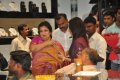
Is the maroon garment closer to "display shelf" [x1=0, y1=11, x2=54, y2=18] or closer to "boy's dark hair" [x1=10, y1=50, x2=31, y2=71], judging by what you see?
"boy's dark hair" [x1=10, y1=50, x2=31, y2=71]

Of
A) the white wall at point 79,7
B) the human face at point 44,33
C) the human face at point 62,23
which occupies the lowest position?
the human face at point 44,33

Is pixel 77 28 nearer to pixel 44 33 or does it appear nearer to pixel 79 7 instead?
pixel 44 33

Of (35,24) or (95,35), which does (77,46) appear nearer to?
(95,35)

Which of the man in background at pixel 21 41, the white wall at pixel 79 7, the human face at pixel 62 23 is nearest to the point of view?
the human face at pixel 62 23

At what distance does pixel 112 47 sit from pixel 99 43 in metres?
0.27

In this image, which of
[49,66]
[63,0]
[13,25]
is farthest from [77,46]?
[63,0]

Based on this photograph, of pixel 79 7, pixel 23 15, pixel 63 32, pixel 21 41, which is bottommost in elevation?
pixel 21 41

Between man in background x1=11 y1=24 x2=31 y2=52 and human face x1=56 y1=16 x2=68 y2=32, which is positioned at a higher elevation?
human face x1=56 y1=16 x2=68 y2=32

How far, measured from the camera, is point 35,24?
724cm

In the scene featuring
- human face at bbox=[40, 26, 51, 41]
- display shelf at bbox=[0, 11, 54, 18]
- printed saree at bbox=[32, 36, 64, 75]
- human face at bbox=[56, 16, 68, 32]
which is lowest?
printed saree at bbox=[32, 36, 64, 75]

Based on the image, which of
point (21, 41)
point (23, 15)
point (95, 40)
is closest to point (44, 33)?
point (95, 40)

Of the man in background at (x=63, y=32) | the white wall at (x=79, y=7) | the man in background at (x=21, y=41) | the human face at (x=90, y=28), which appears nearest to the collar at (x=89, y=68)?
the human face at (x=90, y=28)

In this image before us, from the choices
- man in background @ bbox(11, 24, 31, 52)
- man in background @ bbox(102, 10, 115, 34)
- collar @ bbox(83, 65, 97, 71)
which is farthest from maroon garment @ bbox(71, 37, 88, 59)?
man in background @ bbox(11, 24, 31, 52)

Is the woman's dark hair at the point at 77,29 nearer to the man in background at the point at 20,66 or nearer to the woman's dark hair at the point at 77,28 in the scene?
the woman's dark hair at the point at 77,28
